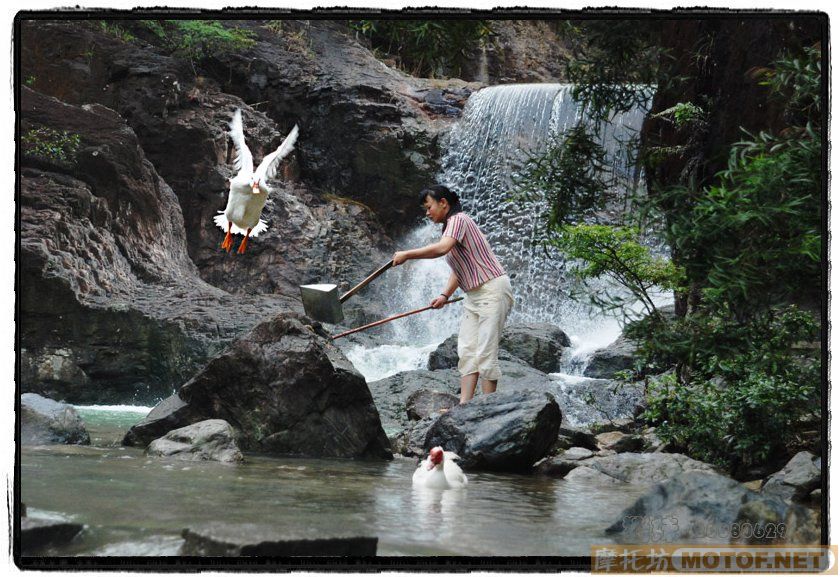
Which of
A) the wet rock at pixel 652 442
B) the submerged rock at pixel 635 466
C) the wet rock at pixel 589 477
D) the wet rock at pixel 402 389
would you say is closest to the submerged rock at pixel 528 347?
the wet rock at pixel 402 389

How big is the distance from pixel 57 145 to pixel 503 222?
6.12 m

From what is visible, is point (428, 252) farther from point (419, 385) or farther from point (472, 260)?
point (419, 385)

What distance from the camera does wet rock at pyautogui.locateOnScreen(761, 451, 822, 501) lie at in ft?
10.7

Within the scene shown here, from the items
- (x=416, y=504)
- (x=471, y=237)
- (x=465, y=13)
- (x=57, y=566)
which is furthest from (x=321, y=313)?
(x=57, y=566)

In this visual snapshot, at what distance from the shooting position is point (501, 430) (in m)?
4.25

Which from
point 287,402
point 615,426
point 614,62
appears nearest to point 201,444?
point 287,402

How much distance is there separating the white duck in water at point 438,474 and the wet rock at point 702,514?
2.88 feet

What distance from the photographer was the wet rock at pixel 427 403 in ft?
18.8

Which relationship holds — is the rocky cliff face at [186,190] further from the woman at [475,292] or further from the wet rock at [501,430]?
the wet rock at [501,430]

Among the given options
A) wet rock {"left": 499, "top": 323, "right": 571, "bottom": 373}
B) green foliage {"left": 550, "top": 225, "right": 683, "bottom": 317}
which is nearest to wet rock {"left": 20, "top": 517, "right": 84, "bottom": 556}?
green foliage {"left": 550, "top": 225, "right": 683, "bottom": 317}

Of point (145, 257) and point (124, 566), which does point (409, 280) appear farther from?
point (124, 566)

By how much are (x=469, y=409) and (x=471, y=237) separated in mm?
930

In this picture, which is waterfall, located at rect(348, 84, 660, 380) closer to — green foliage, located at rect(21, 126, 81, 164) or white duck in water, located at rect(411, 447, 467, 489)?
green foliage, located at rect(21, 126, 81, 164)

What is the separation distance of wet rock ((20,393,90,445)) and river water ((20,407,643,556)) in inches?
9.4
